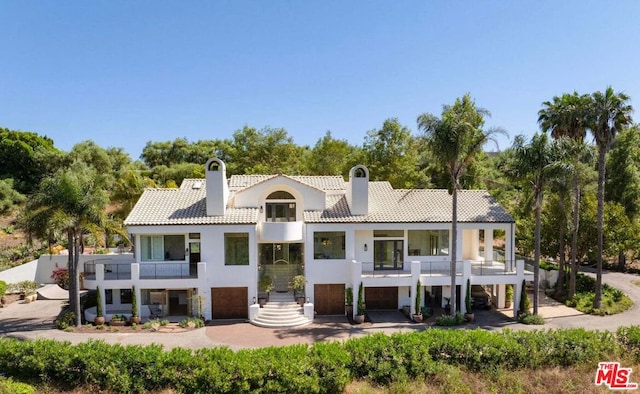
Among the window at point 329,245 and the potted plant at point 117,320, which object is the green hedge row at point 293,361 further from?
the window at point 329,245

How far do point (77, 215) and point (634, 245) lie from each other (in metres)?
39.4

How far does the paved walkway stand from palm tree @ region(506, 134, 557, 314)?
8.67 ft

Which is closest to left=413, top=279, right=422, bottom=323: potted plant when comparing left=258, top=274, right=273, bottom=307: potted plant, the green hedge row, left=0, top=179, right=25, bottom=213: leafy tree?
the green hedge row

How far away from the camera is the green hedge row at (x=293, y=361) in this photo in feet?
44.7

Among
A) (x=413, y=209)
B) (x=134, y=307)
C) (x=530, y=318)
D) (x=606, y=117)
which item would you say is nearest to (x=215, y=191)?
(x=134, y=307)

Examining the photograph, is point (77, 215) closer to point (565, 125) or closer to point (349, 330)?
point (349, 330)

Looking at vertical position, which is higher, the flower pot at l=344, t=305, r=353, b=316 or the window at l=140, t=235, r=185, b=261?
the window at l=140, t=235, r=185, b=261

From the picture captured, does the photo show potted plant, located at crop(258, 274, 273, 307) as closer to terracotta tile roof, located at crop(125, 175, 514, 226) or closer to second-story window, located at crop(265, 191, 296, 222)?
terracotta tile roof, located at crop(125, 175, 514, 226)

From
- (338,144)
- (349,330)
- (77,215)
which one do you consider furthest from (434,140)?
(338,144)

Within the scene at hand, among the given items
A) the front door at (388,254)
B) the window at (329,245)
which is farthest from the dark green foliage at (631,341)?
the window at (329,245)

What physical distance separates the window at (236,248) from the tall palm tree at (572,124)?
814 inches

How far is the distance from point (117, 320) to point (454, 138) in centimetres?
2213

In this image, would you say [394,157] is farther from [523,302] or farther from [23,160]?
[23,160]

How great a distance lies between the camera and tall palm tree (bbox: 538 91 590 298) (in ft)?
80.6
